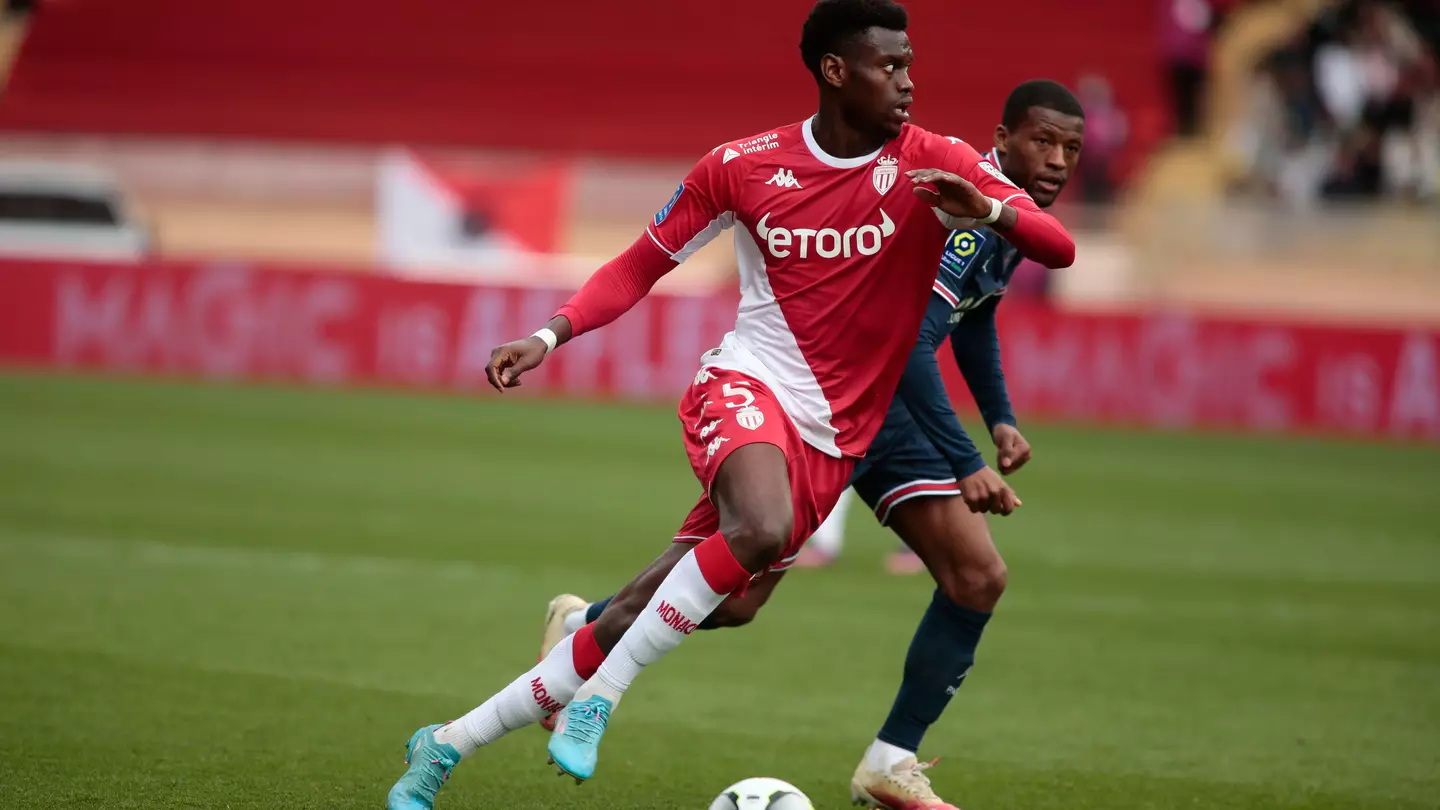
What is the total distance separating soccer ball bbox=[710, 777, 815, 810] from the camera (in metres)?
5.14

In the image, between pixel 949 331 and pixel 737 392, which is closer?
pixel 737 392

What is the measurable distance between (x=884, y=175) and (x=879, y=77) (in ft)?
1.02

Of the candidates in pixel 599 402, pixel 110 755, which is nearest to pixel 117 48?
pixel 599 402

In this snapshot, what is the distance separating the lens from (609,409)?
1955cm

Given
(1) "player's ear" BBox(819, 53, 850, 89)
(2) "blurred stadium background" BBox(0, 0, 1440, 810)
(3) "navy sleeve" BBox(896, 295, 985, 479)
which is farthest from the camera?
(2) "blurred stadium background" BBox(0, 0, 1440, 810)

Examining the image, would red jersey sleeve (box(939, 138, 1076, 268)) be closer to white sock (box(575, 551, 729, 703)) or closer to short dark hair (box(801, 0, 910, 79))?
short dark hair (box(801, 0, 910, 79))

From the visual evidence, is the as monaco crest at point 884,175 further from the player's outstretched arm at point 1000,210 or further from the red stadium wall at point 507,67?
the red stadium wall at point 507,67

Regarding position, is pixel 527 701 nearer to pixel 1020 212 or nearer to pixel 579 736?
pixel 579 736

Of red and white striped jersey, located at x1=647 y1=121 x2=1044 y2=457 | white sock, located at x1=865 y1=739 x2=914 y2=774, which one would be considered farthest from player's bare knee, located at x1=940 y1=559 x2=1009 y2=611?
red and white striped jersey, located at x1=647 y1=121 x2=1044 y2=457

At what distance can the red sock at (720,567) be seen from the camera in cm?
502

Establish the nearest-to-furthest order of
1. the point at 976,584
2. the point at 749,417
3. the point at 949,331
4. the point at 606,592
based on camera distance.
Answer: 1. the point at 749,417
2. the point at 976,584
3. the point at 949,331
4. the point at 606,592

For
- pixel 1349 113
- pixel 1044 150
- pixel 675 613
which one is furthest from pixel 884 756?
pixel 1349 113

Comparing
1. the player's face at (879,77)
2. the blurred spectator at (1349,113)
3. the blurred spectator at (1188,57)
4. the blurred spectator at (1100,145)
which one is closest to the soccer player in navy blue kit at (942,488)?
the player's face at (879,77)

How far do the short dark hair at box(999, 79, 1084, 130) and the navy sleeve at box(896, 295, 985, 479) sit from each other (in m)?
0.72
